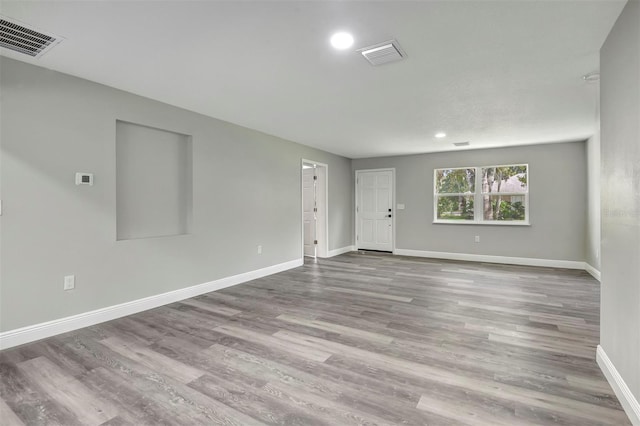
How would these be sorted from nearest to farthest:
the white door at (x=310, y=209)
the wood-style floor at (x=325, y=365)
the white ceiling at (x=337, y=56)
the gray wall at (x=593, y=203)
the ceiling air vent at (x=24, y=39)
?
the wood-style floor at (x=325, y=365)
the white ceiling at (x=337, y=56)
the ceiling air vent at (x=24, y=39)
the gray wall at (x=593, y=203)
the white door at (x=310, y=209)

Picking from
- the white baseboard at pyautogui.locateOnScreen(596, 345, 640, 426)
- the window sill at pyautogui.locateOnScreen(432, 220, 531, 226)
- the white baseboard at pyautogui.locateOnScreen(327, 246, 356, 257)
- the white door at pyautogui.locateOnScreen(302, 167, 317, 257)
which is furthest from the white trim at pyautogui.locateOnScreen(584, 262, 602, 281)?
the white door at pyautogui.locateOnScreen(302, 167, 317, 257)

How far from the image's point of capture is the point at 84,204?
3094 millimetres

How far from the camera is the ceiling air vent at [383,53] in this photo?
2.39 metres

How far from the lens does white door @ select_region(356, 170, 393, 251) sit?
25.2ft

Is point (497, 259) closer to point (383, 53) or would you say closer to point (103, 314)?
point (383, 53)

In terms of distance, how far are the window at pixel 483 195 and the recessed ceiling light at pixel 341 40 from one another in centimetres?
528

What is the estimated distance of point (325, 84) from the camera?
3.17m

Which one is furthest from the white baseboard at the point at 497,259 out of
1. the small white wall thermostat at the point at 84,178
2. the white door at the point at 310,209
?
the small white wall thermostat at the point at 84,178

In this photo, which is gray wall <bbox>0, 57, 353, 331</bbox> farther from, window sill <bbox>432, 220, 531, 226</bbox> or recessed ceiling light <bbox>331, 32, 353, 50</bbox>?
window sill <bbox>432, 220, 531, 226</bbox>

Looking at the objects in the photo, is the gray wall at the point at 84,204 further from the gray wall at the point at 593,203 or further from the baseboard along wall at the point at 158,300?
the gray wall at the point at 593,203

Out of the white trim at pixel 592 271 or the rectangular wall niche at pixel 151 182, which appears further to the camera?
the white trim at pixel 592 271

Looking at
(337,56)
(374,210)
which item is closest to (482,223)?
(374,210)

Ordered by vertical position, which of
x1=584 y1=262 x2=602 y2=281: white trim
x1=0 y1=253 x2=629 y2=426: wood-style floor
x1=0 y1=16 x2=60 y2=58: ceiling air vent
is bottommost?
x1=0 y1=253 x2=629 y2=426: wood-style floor

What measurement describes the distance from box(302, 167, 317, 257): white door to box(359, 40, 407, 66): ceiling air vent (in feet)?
15.1
